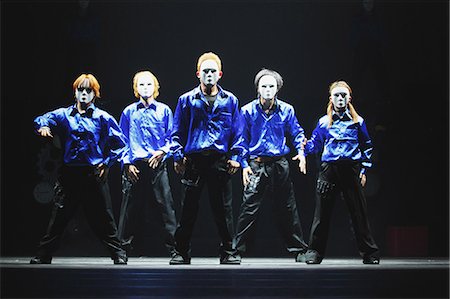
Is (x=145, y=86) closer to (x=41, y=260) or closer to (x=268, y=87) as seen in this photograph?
(x=268, y=87)

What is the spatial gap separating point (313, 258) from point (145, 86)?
1.92m

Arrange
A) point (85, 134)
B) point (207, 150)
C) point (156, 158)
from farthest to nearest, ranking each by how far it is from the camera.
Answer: point (156, 158) < point (85, 134) < point (207, 150)

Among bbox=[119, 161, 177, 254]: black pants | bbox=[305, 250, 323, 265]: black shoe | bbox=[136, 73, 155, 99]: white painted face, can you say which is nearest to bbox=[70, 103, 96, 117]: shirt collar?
bbox=[136, 73, 155, 99]: white painted face

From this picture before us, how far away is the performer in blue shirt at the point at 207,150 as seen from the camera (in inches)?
205

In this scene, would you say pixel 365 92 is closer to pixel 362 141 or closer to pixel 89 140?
pixel 362 141

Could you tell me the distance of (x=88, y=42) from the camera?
6789 mm

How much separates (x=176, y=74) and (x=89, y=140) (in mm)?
1852

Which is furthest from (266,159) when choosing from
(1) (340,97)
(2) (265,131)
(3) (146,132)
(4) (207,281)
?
(4) (207,281)

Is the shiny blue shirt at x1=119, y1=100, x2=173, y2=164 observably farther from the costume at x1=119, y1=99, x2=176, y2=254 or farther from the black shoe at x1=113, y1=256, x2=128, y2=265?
the black shoe at x1=113, y1=256, x2=128, y2=265

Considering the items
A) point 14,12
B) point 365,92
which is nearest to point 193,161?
point 365,92

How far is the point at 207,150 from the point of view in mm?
5207

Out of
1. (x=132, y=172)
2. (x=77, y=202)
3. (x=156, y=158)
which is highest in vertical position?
(x=156, y=158)

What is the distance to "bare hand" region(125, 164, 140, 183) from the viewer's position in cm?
565

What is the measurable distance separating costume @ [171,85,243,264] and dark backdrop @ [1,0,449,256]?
65.1 inches
